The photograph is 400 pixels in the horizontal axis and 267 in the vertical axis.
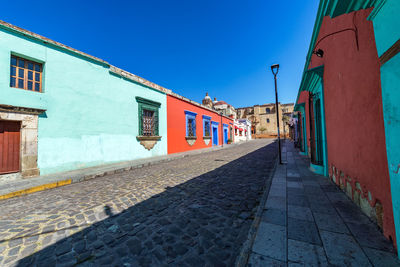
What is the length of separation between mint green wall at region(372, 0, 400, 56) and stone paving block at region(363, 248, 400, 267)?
2.02 m

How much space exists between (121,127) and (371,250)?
9.17 metres

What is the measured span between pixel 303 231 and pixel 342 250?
0.40 metres

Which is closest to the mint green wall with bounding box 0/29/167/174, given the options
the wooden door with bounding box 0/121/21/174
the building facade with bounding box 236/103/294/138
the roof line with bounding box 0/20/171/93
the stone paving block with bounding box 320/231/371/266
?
the roof line with bounding box 0/20/171/93

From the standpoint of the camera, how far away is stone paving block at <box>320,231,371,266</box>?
4.76ft

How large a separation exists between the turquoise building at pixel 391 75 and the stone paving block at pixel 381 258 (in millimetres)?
192

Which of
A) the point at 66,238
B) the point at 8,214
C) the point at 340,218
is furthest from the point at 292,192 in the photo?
the point at 8,214

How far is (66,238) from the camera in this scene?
205cm

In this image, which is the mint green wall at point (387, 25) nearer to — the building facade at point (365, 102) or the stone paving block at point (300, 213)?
the building facade at point (365, 102)

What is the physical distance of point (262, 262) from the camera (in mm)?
1514

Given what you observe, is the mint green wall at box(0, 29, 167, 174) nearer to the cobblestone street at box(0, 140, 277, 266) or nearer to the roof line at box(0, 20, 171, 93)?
the roof line at box(0, 20, 171, 93)

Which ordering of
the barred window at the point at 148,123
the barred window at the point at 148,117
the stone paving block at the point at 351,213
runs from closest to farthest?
the stone paving block at the point at 351,213, the barred window at the point at 148,117, the barred window at the point at 148,123

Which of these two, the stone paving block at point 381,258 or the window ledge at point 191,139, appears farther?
the window ledge at point 191,139

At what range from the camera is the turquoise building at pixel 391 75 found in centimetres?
139

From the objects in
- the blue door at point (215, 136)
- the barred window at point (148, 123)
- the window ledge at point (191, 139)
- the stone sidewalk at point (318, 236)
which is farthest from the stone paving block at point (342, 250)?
the blue door at point (215, 136)
